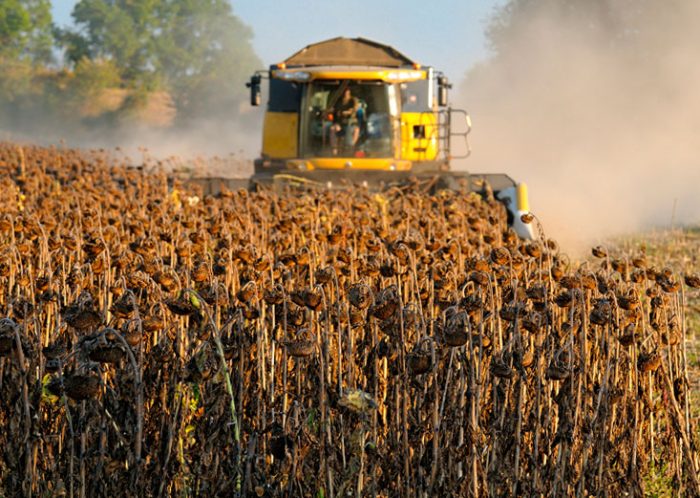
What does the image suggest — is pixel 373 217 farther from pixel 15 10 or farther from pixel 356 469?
pixel 15 10

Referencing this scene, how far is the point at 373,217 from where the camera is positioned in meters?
7.73

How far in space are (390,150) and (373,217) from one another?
521 cm

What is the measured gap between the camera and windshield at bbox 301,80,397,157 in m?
12.8

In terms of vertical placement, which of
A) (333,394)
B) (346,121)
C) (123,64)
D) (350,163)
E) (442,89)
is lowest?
(333,394)

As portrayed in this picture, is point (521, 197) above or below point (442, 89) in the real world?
below

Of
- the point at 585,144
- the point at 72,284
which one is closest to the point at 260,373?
the point at 72,284

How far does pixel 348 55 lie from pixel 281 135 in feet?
4.48

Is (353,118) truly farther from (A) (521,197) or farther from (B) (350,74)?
(A) (521,197)

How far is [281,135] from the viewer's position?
44.9 feet

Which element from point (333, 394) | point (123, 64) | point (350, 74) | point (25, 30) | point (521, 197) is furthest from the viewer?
point (123, 64)

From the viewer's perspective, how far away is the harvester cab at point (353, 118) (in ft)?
41.0

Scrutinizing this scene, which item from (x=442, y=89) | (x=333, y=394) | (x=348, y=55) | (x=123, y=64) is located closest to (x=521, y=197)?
(x=442, y=89)

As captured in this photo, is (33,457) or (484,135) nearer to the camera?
(33,457)

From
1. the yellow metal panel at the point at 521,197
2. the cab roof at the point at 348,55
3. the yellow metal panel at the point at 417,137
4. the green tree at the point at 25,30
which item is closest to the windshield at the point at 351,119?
the yellow metal panel at the point at 417,137
